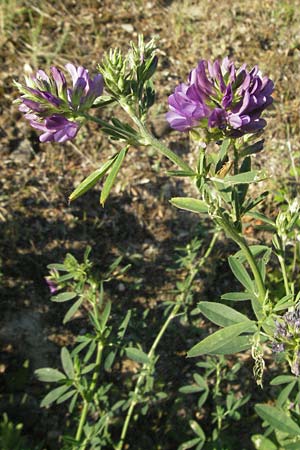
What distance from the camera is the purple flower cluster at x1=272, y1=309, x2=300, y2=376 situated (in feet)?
4.73

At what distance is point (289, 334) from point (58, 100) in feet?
2.94

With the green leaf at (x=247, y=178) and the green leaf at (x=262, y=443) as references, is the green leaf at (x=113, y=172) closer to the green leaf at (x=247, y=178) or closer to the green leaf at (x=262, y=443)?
the green leaf at (x=247, y=178)

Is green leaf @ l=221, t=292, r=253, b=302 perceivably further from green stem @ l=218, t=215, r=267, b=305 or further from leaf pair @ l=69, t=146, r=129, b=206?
leaf pair @ l=69, t=146, r=129, b=206

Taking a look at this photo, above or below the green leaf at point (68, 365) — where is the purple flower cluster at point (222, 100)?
above

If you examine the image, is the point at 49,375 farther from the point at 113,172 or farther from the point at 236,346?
the point at 113,172

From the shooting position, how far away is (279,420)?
195cm

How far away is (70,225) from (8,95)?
102cm

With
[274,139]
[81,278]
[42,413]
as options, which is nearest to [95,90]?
[81,278]

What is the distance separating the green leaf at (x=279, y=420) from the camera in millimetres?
1910

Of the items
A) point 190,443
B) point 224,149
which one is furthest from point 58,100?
point 190,443

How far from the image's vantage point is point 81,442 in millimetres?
2328

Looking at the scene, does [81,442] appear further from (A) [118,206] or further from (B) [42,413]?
(A) [118,206]

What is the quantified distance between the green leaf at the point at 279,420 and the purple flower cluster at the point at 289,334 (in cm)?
52

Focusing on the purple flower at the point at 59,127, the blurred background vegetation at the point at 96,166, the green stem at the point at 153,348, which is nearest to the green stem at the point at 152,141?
the purple flower at the point at 59,127
